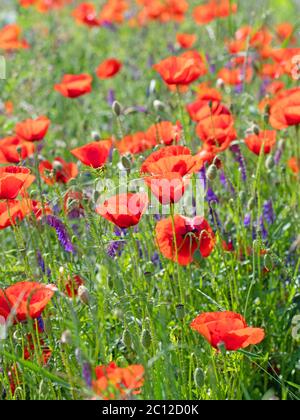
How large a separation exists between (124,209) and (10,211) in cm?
24

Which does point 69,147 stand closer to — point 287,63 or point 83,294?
A: point 287,63

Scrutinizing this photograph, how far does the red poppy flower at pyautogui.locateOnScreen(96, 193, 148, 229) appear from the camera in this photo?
1578mm

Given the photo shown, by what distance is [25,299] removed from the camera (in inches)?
58.8

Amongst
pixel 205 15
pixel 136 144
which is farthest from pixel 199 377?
pixel 205 15

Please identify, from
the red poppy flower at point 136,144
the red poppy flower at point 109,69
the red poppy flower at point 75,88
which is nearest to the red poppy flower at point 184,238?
the red poppy flower at point 136,144

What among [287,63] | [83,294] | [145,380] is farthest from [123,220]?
[287,63]

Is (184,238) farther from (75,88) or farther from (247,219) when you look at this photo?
(75,88)

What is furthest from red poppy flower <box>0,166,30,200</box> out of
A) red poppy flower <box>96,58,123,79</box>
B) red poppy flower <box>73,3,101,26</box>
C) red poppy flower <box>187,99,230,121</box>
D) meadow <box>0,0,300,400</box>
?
red poppy flower <box>73,3,101,26</box>

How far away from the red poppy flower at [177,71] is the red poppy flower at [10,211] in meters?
0.60

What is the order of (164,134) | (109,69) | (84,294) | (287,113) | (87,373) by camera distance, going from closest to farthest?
(87,373) → (84,294) → (287,113) → (164,134) → (109,69)

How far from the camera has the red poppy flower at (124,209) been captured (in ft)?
5.18

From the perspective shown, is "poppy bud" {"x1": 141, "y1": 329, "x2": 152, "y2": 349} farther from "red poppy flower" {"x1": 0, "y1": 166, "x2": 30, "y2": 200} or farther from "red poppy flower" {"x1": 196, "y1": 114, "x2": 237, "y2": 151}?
"red poppy flower" {"x1": 196, "y1": 114, "x2": 237, "y2": 151}

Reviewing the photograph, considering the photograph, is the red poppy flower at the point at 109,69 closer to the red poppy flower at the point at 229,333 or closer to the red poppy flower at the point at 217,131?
the red poppy flower at the point at 217,131

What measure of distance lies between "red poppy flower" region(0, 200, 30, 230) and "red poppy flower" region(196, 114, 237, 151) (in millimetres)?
549
